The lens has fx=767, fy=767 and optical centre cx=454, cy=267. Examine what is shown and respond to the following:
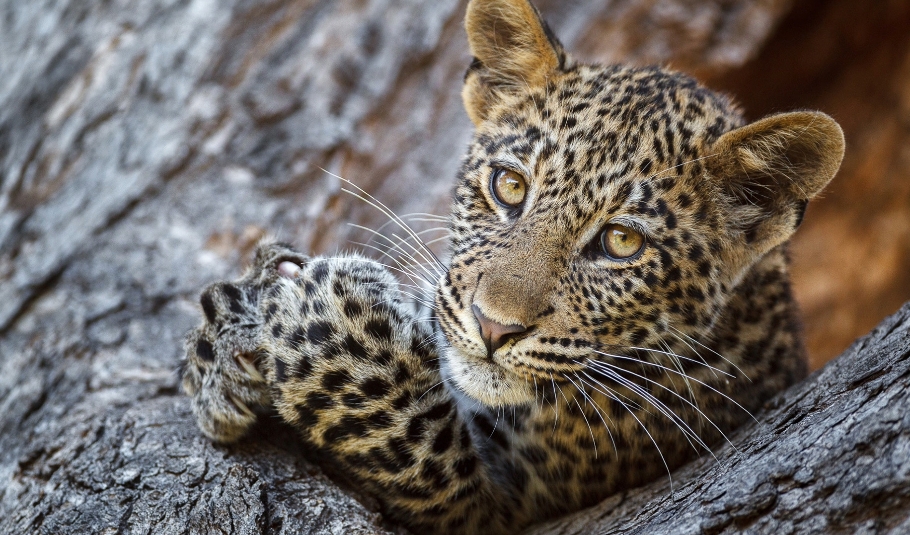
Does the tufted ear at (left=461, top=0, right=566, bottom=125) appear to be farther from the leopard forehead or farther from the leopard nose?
the leopard nose

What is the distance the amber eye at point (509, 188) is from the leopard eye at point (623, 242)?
533 mm

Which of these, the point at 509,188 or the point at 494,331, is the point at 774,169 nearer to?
the point at 509,188

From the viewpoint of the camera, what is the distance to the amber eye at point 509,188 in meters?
4.13

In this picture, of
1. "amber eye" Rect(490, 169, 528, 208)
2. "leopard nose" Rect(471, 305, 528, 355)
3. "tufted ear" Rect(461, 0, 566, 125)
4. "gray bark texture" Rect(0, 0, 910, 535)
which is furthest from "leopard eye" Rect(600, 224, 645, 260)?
"tufted ear" Rect(461, 0, 566, 125)

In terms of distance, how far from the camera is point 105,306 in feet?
16.6

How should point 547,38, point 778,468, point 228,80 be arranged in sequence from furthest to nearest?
1. point 228,80
2. point 547,38
3. point 778,468

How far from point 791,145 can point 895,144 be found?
5905 mm

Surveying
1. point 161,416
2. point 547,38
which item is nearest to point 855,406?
point 547,38

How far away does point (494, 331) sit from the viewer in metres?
3.58

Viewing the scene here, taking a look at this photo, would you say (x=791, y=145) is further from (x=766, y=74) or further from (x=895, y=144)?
(x=895, y=144)

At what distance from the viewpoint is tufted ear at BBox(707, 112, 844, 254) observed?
368 centimetres

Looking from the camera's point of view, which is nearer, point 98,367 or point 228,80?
point 98,367

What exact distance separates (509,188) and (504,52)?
3.52ft

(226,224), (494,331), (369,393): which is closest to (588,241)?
(494,331)
